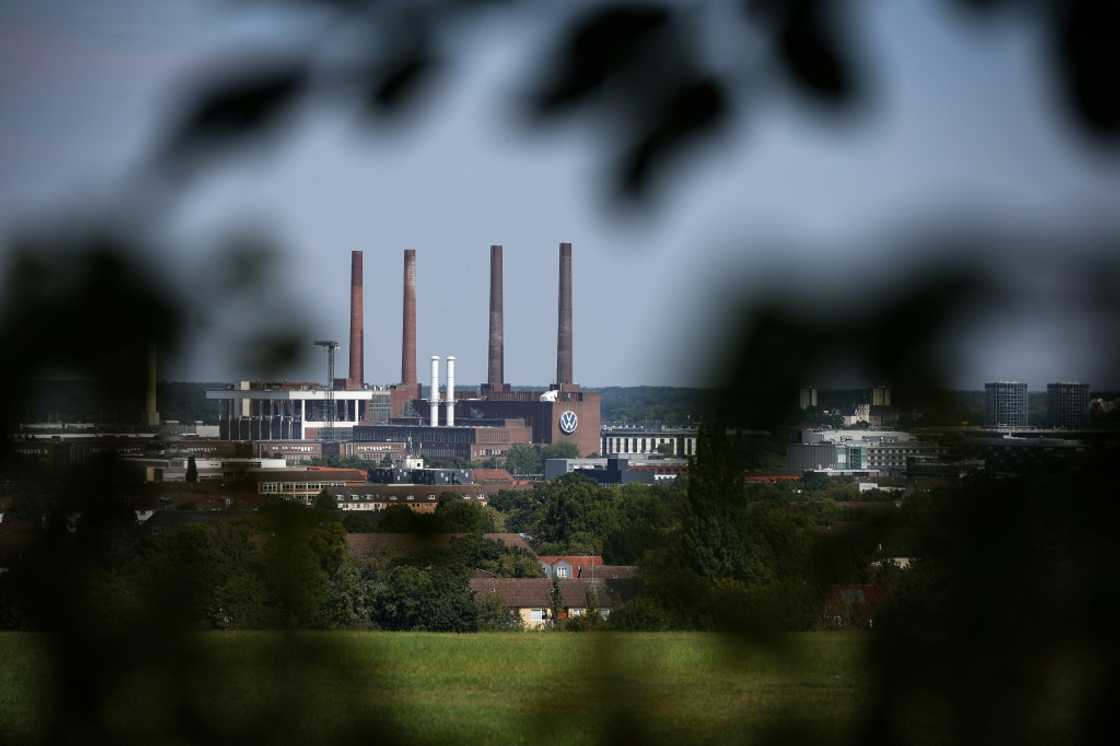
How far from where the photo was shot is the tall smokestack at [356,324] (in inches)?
25.3

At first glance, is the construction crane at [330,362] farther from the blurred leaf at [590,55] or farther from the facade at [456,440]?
the facade at [456,440]

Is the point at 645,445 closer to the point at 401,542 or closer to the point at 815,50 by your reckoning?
the point at 401,542

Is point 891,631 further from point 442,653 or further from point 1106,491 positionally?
point 442,653

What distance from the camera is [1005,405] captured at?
0.50 metres

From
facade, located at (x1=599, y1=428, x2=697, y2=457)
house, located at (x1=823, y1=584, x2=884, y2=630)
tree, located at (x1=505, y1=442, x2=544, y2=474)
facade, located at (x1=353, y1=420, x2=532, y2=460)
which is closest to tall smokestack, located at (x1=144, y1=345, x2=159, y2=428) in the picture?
facade, located at (x1=599, y1=428, x2=697, y2=457)

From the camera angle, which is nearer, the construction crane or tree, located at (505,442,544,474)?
the construction crane

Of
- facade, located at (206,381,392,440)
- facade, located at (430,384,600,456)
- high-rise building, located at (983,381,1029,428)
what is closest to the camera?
high-rise building, located at (983,381,1029,428)

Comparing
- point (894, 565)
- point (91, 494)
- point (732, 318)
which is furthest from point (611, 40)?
point (91, 494)

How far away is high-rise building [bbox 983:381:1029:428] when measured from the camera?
1.59ft

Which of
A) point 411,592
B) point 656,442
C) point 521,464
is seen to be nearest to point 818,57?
point 656,442

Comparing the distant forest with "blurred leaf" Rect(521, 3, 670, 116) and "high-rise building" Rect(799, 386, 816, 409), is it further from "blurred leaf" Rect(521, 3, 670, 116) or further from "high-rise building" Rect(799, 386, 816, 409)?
"blurred leaf" Rect(521, 3, 670, 116)

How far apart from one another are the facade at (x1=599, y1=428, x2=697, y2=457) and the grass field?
10cm

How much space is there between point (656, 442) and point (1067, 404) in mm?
226

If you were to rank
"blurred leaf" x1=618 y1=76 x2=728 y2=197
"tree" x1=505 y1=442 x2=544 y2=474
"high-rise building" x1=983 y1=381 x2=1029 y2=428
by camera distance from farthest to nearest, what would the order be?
"tree" x1=505 y1=442 x2=544 y2=474
"blurred leaf" x1=618 y1=76 x2=728 y2=197
"high-rise building" x1=983 y1=381 x2=1029 y2=428
